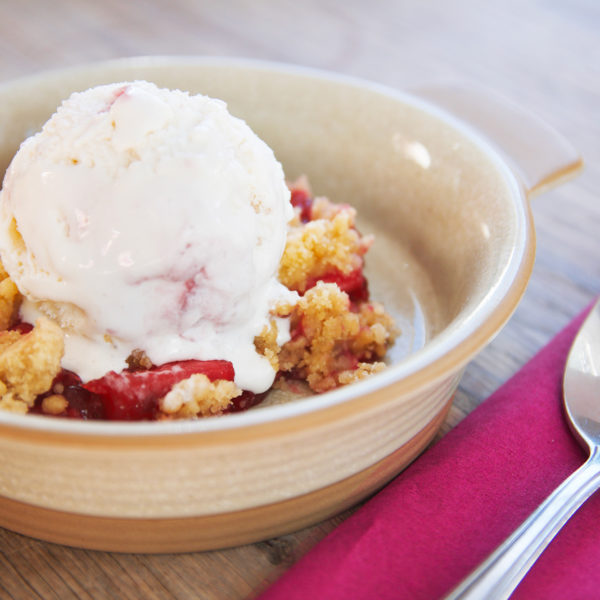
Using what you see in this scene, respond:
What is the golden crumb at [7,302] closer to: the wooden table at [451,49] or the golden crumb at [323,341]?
the golden crumb at [323,341]

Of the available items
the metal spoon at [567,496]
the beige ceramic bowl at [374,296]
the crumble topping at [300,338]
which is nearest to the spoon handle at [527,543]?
the metal spoon at [567,496]

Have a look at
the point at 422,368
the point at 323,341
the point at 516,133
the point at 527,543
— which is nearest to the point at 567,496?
the point at 527,543

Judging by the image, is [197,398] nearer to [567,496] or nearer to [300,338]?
[300,338]

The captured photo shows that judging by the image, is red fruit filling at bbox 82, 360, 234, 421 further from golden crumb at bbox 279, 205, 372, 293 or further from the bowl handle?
the bowl handle

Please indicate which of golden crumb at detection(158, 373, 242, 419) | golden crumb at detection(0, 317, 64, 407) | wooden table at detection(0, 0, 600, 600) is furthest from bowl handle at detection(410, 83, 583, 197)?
golden crumb at detection(0, 317, 64, 407)

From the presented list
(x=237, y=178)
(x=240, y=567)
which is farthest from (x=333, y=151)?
(x=240, y=567)
